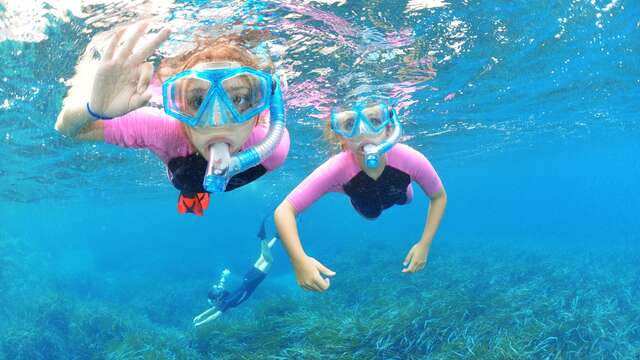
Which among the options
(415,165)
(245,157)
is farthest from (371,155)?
(245,157)

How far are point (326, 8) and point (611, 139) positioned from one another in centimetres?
4596

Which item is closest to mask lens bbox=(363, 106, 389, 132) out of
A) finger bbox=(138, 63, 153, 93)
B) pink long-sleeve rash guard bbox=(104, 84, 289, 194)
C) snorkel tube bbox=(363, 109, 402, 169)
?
snorkel tube bbox=(363, 109, 402, 169)

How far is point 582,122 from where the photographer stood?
1175 inches

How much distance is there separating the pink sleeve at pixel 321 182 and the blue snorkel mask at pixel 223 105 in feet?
4.94

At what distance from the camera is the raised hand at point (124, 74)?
2889mm

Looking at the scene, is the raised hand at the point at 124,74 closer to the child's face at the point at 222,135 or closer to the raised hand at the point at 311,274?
the child's face at the point at 222,135

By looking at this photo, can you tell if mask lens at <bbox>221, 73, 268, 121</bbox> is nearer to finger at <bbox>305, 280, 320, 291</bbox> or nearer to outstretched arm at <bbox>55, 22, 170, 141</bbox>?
outstretched arm at <bbox>55, 22, 170, 141</bbox>

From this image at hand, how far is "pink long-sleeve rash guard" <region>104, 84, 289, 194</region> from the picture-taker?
4.14 meters

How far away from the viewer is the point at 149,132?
14.4ft

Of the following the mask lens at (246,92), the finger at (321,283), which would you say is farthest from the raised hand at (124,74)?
the finger at (321,283)

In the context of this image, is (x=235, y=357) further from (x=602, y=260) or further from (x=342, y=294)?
(x=602, y=260)

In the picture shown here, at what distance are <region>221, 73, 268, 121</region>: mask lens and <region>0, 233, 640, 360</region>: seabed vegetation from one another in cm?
745

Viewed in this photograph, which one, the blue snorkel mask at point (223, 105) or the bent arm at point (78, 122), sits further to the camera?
the blue snorkel mask at point (223, 105)

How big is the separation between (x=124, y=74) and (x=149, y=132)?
1498mm
